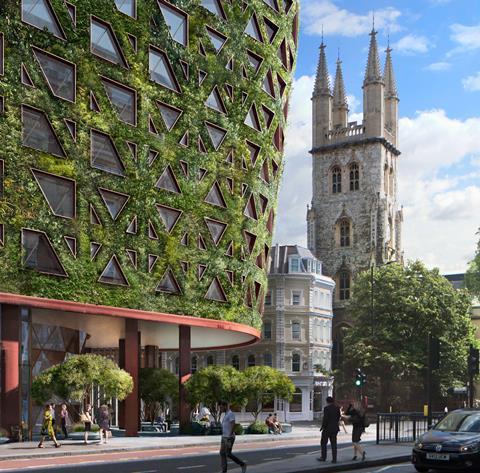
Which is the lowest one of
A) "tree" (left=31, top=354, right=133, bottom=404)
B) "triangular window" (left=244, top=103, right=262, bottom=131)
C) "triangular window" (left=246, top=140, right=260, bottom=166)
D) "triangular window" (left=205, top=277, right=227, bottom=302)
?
"tree" (left=31, top=354, right=133, bottom=404)

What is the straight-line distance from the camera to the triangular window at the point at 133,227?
5141 cm

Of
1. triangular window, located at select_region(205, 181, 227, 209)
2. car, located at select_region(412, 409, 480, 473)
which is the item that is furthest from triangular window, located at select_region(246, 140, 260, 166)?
car, located at select_region(412, 409, 480, 473)

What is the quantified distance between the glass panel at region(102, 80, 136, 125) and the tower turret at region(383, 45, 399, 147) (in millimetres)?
76617

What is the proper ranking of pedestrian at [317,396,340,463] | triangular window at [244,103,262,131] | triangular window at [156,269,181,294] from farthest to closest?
triangular window at [244,103,262,131], triangular window at [156,269,181,294], pedestrian at [317,396,340,463]

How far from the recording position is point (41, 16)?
46.4 m

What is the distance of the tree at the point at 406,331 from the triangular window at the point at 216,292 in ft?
83.9

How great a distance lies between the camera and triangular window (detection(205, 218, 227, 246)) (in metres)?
57.7

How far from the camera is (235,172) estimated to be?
197 feet

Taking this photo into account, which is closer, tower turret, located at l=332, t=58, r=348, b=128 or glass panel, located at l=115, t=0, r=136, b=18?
glass panel, located at l=115, t=0, r=136, b=18

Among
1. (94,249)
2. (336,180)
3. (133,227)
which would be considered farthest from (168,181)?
(336,180)

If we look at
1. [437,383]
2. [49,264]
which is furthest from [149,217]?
[437,383]

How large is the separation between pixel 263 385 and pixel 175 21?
74.5 ft

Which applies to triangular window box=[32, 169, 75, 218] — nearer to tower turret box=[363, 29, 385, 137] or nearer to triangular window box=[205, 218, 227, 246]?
triangular window box=[205, 218, 227, 246]

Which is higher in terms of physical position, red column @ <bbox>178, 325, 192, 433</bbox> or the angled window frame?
the angled window frame
